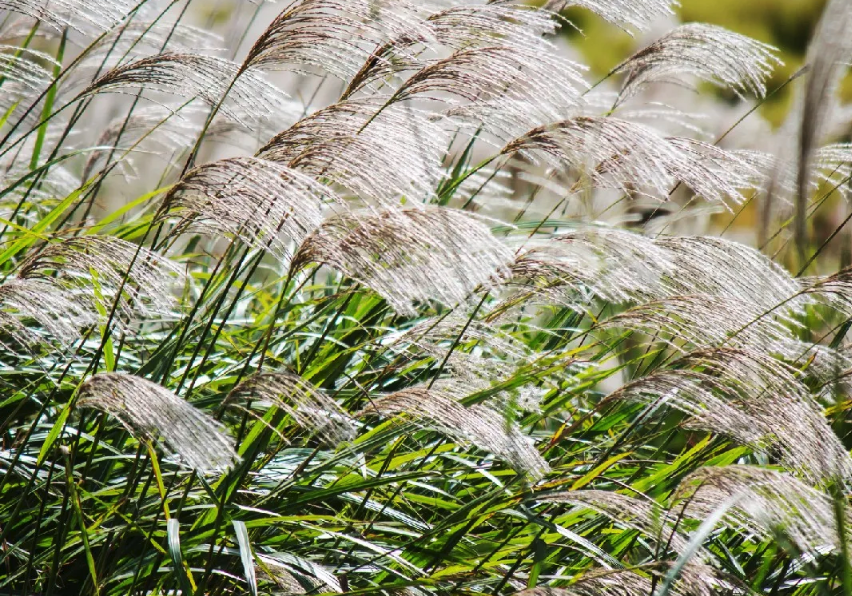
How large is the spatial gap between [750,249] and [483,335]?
65 cm

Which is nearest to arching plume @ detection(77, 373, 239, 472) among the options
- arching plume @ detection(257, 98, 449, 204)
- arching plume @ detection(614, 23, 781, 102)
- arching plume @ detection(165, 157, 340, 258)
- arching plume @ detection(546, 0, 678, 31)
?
arching plume @ detection(165, 157, 340, 258)

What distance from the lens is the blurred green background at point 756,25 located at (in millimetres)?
12273

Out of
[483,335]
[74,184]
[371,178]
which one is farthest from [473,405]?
[74,184]

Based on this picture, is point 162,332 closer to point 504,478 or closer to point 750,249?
point 504,478

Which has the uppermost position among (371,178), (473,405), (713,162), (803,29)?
(803,29)

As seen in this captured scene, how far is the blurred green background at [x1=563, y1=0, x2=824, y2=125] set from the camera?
40.3 ft

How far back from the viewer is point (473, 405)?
5.72 ft

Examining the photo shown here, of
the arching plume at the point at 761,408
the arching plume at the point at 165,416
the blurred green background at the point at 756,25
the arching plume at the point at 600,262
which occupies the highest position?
the blurred green background at the point at 756,25

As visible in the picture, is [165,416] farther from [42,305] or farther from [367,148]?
[367,148]

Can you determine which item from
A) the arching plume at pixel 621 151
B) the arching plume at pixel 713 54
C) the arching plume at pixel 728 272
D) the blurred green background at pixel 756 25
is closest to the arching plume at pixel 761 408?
the arching plume at pixel 728 272

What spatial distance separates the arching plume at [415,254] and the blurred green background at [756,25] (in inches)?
429

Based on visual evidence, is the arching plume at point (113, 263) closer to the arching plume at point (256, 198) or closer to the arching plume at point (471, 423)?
the arching plume at point (256, 198)

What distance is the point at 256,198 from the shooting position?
1.60 m

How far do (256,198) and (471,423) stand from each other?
0.60m
